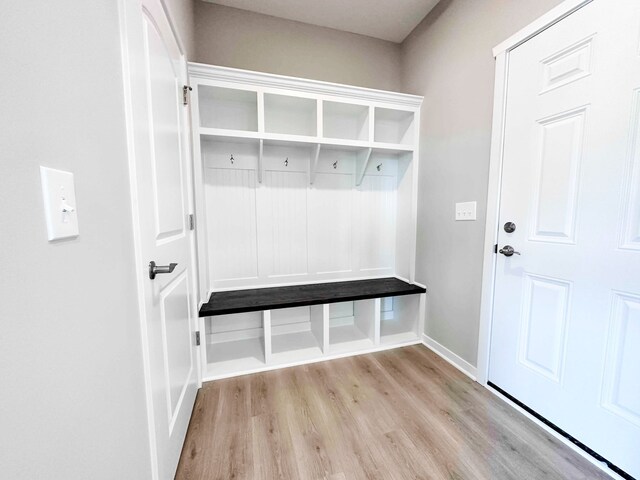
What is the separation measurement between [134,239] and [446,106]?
218cm

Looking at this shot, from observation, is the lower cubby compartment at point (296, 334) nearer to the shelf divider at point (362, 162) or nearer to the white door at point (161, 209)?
the white door at point (161, 209)

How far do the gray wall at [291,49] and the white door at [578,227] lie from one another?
4.10 ft

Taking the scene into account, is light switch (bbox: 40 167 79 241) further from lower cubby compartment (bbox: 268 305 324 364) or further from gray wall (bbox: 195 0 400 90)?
gray wall (bbox: 195 0 400 90)

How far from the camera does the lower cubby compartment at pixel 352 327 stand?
216cm

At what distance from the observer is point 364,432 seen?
136 centimetres

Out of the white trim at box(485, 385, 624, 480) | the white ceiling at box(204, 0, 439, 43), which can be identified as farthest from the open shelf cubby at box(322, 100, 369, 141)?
the white trim at box(485, 385, 624, 480)

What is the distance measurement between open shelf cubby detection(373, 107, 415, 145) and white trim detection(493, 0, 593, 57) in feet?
2.58

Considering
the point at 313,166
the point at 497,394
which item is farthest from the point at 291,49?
the point at 497,394

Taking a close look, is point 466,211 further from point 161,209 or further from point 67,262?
point 67,262

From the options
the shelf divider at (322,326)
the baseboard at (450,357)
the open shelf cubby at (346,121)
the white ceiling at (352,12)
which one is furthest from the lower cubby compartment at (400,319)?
the white ceiling at (352,12)

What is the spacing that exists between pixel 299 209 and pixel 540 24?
1.83 metres

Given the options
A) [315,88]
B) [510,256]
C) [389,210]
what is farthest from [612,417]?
[315,88]

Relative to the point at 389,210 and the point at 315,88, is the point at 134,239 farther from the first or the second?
the point at 389,210

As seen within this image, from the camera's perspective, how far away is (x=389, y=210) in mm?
2527
